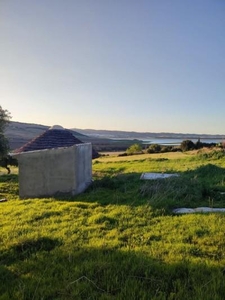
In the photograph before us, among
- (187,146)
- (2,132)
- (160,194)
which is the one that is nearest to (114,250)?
(160,194)

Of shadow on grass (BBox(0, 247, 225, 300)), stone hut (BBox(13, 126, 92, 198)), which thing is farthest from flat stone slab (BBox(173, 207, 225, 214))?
stone hut (BBox(13, 126, 92, 198))

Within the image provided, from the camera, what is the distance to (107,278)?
141 inches

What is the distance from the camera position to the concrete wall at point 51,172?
1033cm

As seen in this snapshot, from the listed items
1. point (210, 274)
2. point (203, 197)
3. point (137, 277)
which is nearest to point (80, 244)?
point (137, 277)

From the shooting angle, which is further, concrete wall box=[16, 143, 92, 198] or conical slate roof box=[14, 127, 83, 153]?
conical slate roof box=[14, 127, 83, 153]

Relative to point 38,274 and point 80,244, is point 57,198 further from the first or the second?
point 38,274

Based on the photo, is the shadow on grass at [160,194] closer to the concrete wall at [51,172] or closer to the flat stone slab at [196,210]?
the flat stone slab at [196,210]

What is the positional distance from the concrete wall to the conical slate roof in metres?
5.94

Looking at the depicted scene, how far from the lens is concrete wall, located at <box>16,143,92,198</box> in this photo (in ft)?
33.9

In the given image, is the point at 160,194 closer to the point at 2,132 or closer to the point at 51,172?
the point at 51,172

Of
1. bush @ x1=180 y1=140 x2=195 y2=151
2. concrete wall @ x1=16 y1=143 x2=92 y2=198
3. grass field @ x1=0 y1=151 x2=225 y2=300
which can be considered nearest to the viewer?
grass field @ x1=0 y1=151 x2=225 y2=300

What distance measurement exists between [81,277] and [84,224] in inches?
106

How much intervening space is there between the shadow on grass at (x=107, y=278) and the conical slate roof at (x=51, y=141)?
1269 centimetres

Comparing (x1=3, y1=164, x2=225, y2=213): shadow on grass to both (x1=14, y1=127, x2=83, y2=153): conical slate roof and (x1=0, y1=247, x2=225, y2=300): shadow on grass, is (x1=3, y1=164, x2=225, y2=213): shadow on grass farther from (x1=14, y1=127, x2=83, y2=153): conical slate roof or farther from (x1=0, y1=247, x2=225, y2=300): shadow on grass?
(x1=14, y1=127, x2=83, y2=153): conical slate roof
